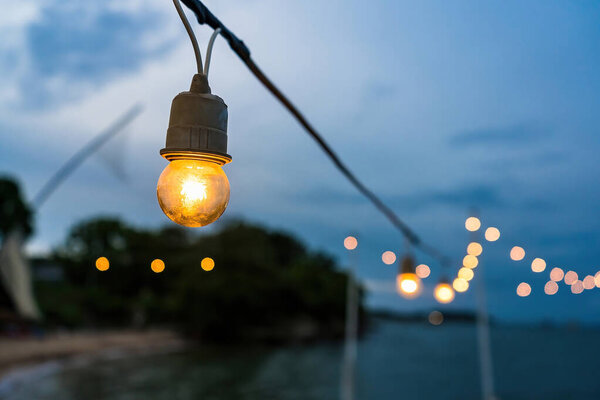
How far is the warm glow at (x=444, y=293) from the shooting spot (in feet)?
22.2

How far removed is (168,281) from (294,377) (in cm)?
1902

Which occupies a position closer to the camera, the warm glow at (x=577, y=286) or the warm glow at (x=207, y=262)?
the warm glow at (x=577, y=286)

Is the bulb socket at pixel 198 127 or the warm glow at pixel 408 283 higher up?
the warm glow at pixel 408 283

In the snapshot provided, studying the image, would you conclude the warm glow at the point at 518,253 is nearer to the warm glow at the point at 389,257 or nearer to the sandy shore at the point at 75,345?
the warm glow at the point at 389,257

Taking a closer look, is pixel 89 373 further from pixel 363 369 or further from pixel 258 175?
pixel 258 175

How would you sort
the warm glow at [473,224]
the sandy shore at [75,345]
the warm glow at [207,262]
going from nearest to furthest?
1. the warm glow at [207,262]
2. the warm glow at [473,224]
3. the sandy shore at [75,345]

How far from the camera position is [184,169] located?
4.47 feet

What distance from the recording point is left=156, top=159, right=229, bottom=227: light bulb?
1.34m

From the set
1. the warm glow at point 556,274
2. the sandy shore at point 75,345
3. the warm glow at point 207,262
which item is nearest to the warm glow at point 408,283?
the warm glow at point 556,274

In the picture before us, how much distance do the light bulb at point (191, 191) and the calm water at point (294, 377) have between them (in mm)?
30493

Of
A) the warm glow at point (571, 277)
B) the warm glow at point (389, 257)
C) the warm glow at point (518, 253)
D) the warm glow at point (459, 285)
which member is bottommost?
the warm glow at point (459, 285)

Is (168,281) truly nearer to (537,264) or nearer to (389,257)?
(389,257)

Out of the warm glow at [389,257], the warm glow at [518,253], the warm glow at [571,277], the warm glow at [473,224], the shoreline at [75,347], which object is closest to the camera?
the warm glow at [518,253]

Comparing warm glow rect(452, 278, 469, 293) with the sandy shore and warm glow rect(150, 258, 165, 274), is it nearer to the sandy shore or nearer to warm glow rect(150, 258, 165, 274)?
warm glow rect(150, 258, 165, 274)
